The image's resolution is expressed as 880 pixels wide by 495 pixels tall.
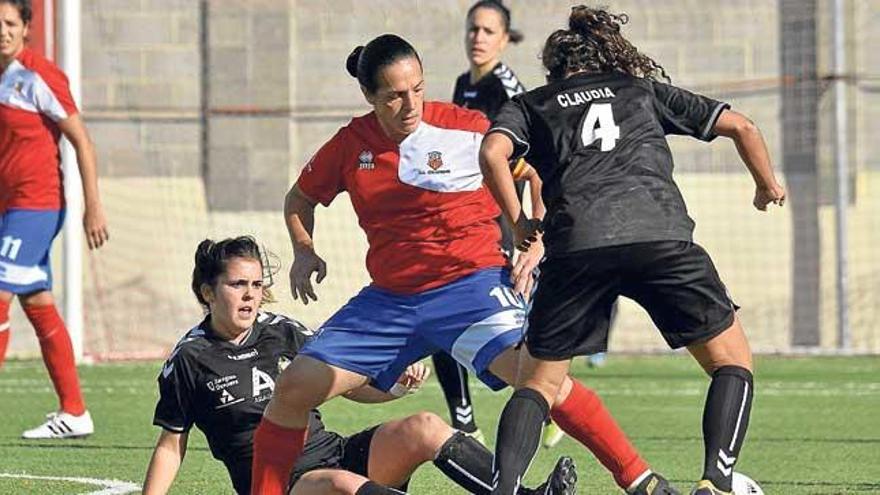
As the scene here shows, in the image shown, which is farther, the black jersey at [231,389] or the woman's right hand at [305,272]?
the woman's right hand at [305,272]

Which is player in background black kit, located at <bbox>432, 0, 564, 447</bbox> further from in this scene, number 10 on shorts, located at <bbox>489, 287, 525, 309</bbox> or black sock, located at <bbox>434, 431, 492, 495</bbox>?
black sock, located at <bbox>434, 431, 492, 495</bbox>

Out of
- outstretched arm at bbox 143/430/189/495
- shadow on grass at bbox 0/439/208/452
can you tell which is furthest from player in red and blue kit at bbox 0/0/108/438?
outstretched arm at bbox 143/430/189/495

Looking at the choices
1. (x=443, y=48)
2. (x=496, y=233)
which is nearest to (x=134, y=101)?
(x=443, y=48)

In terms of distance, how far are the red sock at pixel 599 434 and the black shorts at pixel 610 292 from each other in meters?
0.36

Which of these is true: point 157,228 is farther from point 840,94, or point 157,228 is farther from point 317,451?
point 317,451

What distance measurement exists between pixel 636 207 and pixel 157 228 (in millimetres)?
11329

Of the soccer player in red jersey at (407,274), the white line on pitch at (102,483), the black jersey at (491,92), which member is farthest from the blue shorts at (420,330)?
the black jersey at (491,92)

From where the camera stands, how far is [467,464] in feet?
18.7

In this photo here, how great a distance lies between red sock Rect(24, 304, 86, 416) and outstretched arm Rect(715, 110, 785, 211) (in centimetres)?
417

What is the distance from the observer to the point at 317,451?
6.03 meters

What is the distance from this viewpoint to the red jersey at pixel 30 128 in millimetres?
8867

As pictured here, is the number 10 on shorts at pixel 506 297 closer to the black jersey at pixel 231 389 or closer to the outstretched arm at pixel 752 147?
the black jersey at pixel 231 389

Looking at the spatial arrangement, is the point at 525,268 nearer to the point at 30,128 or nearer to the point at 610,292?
the point at 610,292

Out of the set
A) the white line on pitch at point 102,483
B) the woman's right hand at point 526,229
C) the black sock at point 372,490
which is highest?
the woman's right hand at point 526,229
